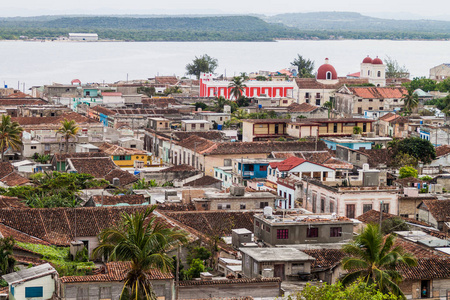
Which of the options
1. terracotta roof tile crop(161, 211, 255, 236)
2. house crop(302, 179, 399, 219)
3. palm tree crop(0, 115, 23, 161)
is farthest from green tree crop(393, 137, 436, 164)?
terracotta roof tile crop(161, 211, 255, 236)

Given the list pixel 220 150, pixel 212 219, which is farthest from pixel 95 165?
pixel 212 219

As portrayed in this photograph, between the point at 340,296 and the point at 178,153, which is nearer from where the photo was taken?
the point at 340,296

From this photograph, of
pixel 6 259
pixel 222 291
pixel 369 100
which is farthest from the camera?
pixel 369 100

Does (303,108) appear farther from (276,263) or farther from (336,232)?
(276,263)

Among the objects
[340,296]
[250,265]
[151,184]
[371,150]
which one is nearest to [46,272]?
[250,265]

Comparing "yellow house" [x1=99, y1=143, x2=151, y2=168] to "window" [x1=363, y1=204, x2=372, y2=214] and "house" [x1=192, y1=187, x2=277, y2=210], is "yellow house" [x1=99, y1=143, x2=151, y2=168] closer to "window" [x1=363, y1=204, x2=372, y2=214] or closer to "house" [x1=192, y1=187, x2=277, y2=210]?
"house" [x1=192, y1=187, x2=277, y2=210]

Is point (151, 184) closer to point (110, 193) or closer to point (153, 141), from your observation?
point (110, 193)

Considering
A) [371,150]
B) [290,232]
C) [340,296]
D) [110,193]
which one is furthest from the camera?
[371,150]
